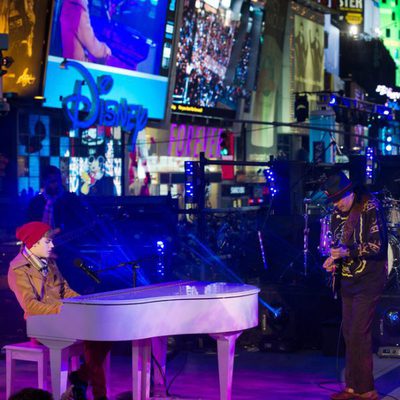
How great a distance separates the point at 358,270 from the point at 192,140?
89.5 feet

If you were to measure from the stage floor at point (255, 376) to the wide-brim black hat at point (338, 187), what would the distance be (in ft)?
5.98

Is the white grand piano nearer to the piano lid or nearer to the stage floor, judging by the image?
the piano lid

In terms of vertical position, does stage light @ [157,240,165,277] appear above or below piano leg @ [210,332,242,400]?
above

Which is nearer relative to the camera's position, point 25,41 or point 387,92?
point 25,41

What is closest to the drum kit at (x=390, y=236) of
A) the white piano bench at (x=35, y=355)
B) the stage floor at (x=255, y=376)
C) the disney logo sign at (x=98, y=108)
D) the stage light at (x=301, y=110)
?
the stage floor at (x=255, y=376)

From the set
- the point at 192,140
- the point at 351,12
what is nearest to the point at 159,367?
the point at 192,140

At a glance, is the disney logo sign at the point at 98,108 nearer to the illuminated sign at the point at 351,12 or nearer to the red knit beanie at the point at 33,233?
the red knit beanie at the point at 33,233

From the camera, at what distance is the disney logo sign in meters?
23.1

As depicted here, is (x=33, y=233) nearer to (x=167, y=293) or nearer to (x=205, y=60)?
(x=167, y=293)

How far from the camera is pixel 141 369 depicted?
770 cm

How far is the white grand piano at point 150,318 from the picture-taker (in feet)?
21.2

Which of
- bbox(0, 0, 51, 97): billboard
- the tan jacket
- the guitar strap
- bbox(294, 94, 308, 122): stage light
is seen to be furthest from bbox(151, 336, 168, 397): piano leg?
bbox(294, 94, 308, 122): stage light

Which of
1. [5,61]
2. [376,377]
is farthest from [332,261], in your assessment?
[5,61]

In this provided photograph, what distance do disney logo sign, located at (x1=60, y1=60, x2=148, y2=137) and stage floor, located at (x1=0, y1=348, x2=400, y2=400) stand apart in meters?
13.5
